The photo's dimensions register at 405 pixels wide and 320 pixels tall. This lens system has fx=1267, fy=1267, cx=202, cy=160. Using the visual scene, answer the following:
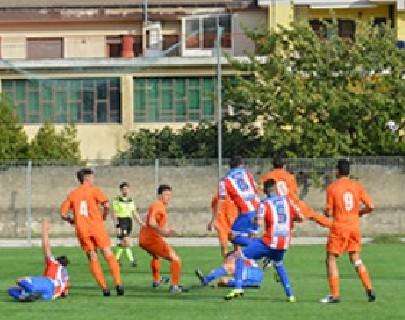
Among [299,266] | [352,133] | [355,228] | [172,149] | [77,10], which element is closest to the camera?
[355,228]

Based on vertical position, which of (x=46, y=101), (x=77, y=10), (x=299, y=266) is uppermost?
(x=77, y=10)

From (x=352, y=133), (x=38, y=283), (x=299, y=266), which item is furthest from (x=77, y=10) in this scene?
(x=38, y=283)

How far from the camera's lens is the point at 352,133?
144 ft

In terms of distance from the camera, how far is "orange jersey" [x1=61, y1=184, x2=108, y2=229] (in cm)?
→ 1936

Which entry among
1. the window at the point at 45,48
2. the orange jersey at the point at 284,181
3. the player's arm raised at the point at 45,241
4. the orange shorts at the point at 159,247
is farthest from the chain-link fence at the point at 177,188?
the player's arm raised at the point at 45,241

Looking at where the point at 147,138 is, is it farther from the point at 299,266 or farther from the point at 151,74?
the point at 299,266

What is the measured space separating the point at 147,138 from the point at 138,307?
32250mm

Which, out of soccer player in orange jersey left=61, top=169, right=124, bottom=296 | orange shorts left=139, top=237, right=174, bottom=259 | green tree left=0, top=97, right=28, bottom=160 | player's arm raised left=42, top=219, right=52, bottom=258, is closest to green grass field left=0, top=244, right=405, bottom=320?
soccer player in orange jersey left=61, top=169, right=124, bottom=296

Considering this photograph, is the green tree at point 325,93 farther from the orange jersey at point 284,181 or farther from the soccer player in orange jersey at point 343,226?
the soccer player in orange jersey at point 343,226

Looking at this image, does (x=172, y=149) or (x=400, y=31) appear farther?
(x=400, y=31)

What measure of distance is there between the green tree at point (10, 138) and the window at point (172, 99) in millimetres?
6795

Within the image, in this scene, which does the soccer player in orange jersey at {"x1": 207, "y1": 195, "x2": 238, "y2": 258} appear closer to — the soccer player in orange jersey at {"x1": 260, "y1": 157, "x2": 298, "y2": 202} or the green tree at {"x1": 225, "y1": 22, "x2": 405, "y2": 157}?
the soccer player in orange jersey at {"x1": 260, "y1": 157, "x2": 298, "y2": 202}

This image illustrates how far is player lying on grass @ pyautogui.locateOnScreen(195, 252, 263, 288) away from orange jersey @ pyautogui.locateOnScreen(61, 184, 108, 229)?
219cm

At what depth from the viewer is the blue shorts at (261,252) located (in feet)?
59.5
